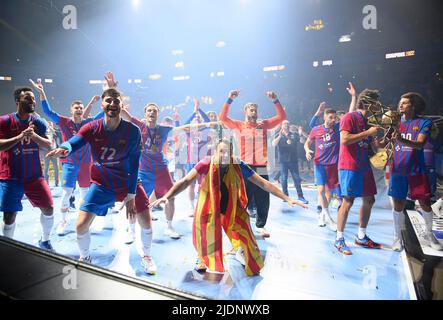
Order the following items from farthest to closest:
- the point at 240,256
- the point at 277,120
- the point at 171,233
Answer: the point at 277,120, the point at 171,233, the point at 240,256

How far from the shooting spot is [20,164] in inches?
114

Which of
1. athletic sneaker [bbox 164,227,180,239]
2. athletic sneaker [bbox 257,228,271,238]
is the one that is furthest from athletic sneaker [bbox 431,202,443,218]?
athletic sneaker [bbox 164,227,180,239]

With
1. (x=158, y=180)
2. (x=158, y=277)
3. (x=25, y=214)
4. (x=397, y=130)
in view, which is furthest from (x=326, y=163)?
(x=25, y=214)

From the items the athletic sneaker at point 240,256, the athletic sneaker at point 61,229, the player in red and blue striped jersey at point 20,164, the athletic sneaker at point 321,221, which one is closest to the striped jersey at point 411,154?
the athletic sneaker at point 321,221

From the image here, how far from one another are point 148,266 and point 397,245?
296 centimetres

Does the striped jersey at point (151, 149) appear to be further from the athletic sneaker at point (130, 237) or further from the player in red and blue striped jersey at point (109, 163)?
the player in red and blue striped jersey at point (109, 163)

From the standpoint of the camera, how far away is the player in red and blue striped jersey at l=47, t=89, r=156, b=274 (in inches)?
101

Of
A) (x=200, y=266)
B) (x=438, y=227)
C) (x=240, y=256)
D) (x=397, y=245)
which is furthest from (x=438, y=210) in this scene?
(x=200, y=266)

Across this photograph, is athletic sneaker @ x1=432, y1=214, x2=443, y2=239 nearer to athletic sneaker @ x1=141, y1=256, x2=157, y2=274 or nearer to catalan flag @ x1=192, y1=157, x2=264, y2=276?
catalan flag @ x1=192, y1=157, x2=264, y2=276

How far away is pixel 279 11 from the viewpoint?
13453 millimetres

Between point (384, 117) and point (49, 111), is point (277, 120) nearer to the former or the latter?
point (384, 117)

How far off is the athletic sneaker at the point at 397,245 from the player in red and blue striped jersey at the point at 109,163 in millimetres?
2865

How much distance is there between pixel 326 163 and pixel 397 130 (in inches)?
64.0
